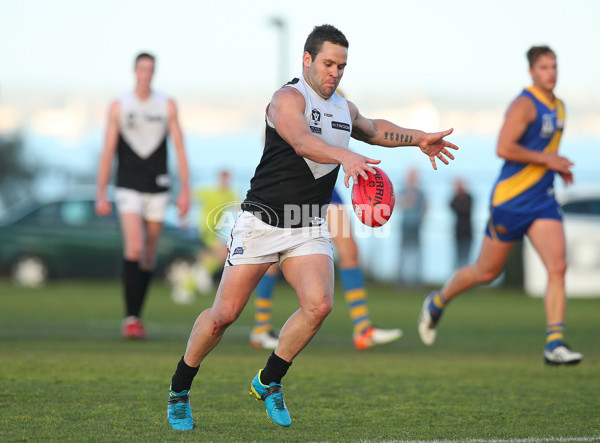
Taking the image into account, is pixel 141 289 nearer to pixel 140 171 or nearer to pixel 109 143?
pixel 140 171

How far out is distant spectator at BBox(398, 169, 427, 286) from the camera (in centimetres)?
2167

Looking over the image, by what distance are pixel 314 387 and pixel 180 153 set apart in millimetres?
4002

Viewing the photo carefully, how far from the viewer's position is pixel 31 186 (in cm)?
2864

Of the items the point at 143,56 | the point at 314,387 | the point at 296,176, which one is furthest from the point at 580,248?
the point at 296,176

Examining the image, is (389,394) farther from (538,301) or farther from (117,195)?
(538,301)

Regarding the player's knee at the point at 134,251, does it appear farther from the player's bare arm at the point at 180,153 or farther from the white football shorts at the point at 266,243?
the white football shorts at the point at 266,243

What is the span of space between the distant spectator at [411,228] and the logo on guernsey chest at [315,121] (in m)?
16.2

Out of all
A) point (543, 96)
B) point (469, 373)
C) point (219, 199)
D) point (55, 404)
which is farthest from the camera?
point (219, 199)

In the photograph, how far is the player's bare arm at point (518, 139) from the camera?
8164 millimetres

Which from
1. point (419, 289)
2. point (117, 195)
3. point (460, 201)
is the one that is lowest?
point (419, 289)

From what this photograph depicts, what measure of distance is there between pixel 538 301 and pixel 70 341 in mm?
11683

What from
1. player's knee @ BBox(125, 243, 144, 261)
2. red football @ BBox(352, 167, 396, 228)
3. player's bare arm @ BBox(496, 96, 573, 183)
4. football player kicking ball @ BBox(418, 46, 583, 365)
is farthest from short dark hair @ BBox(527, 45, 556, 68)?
player's knee @ BBox(125, 243, 144, 261)

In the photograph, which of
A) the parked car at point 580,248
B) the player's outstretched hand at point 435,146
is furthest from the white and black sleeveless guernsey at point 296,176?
the parked car at point 580,248

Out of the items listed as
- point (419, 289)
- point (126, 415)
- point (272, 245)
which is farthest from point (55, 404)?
point (419, 289)
